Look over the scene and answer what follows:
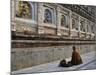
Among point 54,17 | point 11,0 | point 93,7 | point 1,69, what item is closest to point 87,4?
point 93,7

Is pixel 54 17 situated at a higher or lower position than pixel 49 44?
higher

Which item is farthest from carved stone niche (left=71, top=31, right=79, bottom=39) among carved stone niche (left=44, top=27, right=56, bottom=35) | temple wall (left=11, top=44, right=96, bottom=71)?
carved stone niche (left=44, top=27, right=56, bottom=35)

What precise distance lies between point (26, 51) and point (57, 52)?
0.37 meters

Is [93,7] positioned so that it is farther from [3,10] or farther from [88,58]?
[3,10]

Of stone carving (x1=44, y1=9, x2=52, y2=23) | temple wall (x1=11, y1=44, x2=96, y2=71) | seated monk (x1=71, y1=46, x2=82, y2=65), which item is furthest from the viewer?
seated monk (x1=71, y1=46, x2=82, y2=65)

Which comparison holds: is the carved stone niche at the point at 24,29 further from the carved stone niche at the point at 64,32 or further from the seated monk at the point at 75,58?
the seated monk at the point at 75,58

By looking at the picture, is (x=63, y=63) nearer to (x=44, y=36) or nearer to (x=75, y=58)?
(x=75, y=58)

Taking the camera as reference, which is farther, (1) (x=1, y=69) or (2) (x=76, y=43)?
(2) (x=76, y=43)

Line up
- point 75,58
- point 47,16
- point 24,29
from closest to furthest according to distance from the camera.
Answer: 1. point 24,29
2. point 47,16
3. point 75,58

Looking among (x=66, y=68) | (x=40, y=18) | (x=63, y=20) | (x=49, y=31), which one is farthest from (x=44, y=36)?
(x=66, y=68)

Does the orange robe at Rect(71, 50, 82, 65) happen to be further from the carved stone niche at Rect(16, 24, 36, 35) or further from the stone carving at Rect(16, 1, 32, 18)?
the stone carving at Rect(16, 1, 32, 18)

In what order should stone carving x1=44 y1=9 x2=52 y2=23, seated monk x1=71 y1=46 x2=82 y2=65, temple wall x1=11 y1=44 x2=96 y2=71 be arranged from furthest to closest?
seated monk x1=71 y1=46 x2=82 y2=65 < stone carving x1=44 y1=9 x2=52 y2=23 < temple wall x1=11 y1=44 x2=96 y2=71

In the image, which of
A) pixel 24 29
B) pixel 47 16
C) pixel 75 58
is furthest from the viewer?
pixel 75 58

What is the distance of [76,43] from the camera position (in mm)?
2213
